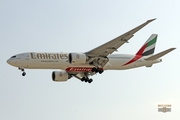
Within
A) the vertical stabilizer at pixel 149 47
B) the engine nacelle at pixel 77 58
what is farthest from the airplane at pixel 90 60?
the vertical stabilizer at pixel 149 47

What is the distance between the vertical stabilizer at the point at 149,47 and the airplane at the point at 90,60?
1045 millimetres

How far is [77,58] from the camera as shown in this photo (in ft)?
168

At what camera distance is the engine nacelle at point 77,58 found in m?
51.1

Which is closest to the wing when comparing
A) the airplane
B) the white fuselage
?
the airplane

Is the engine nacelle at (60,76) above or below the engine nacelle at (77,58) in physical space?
below

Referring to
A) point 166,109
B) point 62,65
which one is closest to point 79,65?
point 62,65

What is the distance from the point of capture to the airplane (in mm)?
51406

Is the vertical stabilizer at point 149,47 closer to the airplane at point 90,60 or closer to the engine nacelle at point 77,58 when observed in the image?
the airplane at point 90,60

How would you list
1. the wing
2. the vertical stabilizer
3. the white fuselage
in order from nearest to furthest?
the wing < the white fuselage < the vertical stabilizer

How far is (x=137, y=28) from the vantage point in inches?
1817

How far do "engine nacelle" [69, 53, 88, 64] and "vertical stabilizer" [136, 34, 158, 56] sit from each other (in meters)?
10.0

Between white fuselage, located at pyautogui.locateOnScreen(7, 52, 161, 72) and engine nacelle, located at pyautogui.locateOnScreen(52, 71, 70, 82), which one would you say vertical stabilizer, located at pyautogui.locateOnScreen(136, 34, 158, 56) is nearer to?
white fuselage, located at pyautogui.locateOnScreen(7, 52, 161, 72)

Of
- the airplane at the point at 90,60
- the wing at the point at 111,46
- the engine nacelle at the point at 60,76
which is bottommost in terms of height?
the engine nacelle at the point at 60,76

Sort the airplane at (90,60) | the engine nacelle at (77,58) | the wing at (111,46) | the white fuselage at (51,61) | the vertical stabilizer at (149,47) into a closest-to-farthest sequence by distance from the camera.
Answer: the wing at (111,46) < the engine nacelle at (77,58) < the airplane at (90,60) < the white fuselage at (51,61) < the vertical stabilizer at (149,47)
